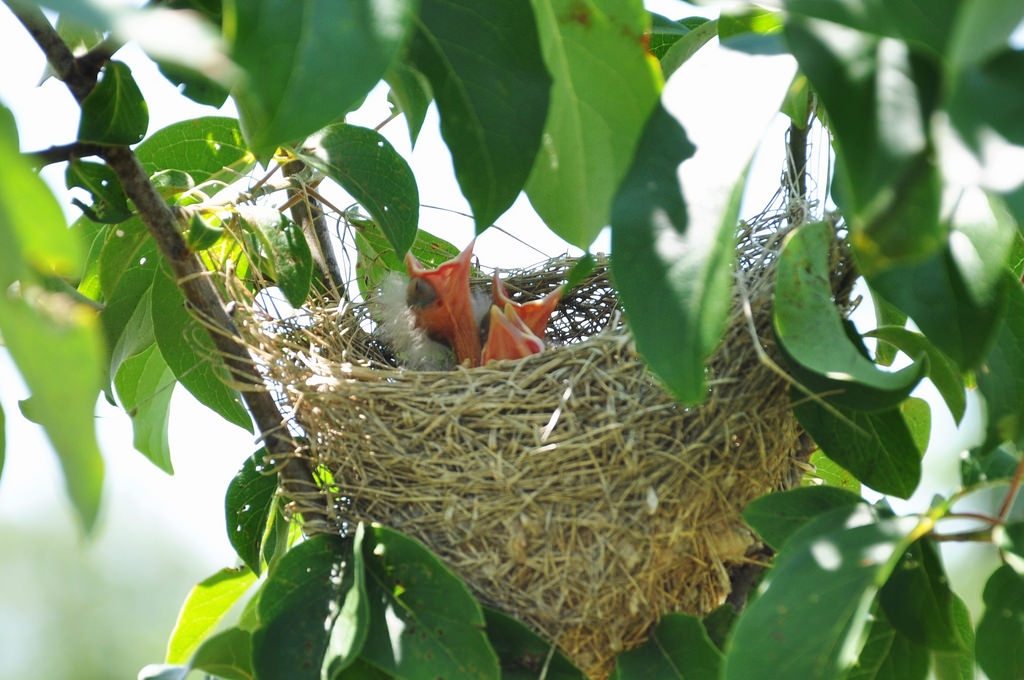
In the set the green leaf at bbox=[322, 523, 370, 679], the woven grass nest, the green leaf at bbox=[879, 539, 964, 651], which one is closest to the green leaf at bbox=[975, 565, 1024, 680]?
the green leaf at bbox=[879, 539, 964, 651]

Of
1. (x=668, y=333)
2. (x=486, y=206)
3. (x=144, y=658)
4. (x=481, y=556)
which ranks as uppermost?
(x=486, y=206)

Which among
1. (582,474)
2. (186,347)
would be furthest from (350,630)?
(186,347)

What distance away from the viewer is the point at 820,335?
804 mm

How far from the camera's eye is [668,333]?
24.3 inches

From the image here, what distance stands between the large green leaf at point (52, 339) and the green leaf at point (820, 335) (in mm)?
574

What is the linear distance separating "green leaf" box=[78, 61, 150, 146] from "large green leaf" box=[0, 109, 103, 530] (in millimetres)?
591

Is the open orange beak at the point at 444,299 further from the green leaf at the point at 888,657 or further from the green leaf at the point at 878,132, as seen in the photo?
the green leaf at the point at 878,132

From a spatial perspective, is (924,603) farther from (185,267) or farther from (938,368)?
(185,267)

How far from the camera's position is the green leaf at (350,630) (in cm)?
82

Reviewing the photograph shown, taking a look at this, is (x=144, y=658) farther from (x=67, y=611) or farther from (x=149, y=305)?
(x=149, y=305)

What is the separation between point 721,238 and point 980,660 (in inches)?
18.8

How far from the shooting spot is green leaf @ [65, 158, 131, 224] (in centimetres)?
93

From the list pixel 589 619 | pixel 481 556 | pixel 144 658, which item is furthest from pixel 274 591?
pixel 144 658

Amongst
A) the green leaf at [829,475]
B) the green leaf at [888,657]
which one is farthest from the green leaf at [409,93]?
the green leaf at [829,475]
